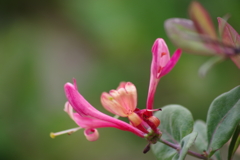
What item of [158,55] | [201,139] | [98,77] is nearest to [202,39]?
[158,55]

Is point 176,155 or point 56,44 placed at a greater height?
point 176,155

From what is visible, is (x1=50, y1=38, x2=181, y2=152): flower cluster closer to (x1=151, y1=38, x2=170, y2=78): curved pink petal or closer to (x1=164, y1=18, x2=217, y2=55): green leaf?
(x1=151, y1=38, x2=170, y2=78): curved pink petal

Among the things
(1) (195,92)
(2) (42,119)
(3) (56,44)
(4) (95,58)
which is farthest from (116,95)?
(3) (56,44)

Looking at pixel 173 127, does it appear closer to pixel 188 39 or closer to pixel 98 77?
pixel 188 39

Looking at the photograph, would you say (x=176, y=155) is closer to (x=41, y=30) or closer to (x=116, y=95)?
(x=116, y=95)

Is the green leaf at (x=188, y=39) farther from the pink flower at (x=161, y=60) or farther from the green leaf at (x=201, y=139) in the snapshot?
the green leaf at (x=201, y=139)
